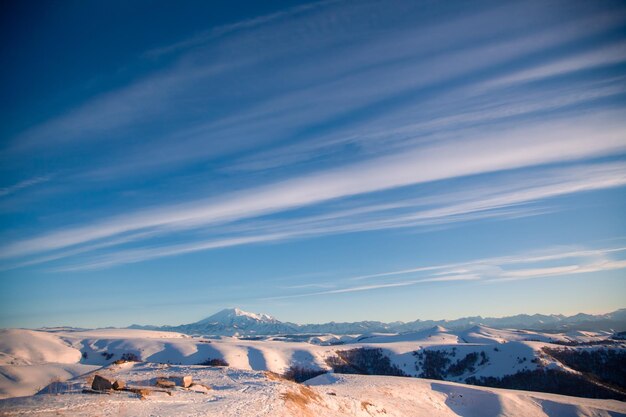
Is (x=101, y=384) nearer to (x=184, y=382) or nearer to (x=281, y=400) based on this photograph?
(x=184, y=382)

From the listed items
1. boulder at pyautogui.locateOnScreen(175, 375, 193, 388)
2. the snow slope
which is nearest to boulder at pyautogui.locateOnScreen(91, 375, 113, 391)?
the snow slope

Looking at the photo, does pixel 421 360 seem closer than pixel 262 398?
No

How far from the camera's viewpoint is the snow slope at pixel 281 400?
23016 mm

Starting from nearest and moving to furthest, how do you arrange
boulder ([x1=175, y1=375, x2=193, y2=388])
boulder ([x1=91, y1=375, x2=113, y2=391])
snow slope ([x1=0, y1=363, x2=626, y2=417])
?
snow slope ([x1=0, y1=363, x2=626, y2=417]) < boulder ([x1=91, y1=375, x2=113, y2=391]) < boulder ([x1=175, y1=375, x2=193, y2=388])

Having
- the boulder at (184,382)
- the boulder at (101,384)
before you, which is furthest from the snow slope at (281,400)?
the boulder at (184,382)

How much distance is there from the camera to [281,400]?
29.6 meters

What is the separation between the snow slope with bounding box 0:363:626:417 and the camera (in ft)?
75.5

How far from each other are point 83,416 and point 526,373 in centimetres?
16311

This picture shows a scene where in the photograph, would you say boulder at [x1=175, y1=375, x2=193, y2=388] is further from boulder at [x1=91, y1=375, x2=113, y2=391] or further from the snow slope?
boulder at [x1=91, y1=375, x2=113, y2=391]

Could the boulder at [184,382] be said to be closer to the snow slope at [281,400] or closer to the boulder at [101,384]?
the snow slope at [281,400]

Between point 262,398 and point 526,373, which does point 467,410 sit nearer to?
point 262,398

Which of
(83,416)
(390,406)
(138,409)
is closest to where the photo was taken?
(83,416)

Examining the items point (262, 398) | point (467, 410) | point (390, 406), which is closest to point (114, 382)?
point (262, 398)

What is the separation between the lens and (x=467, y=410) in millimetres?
57906
